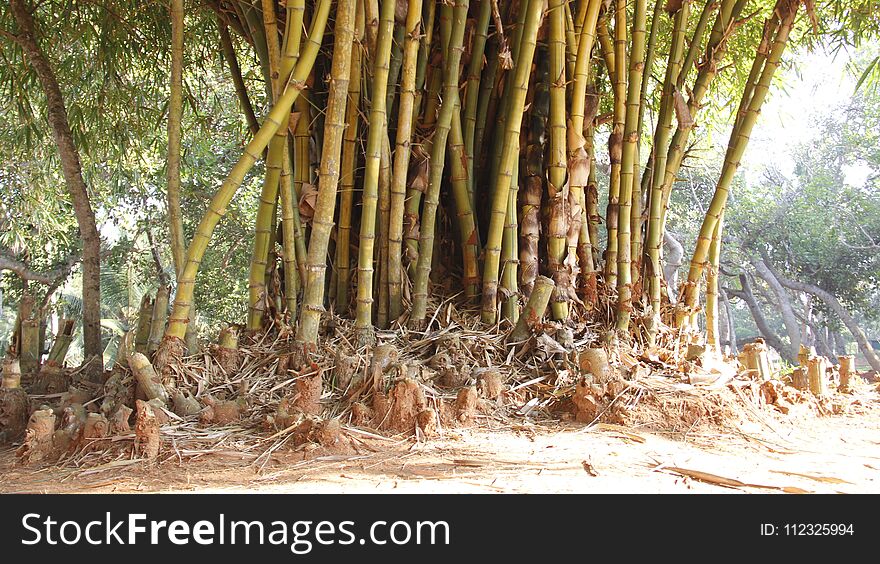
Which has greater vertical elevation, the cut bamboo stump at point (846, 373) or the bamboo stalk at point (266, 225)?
the bamboo stalk at point (266, 225)

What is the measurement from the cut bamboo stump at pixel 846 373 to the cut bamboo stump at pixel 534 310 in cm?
148

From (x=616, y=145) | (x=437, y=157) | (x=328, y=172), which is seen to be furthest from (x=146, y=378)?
(x=616, y=145)

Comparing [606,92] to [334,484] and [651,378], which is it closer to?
→ [651,378]

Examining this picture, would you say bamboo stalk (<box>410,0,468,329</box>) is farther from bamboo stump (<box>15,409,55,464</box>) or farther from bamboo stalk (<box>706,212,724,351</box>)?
bamboo stalk (<box>706,212,724,351</box>)

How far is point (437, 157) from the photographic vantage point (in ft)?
9.21

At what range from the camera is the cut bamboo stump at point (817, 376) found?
3.03 metres

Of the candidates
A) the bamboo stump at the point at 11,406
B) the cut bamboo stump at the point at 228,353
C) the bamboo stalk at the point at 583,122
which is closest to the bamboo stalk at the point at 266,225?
the cut bamboo stump at the point at 228,353

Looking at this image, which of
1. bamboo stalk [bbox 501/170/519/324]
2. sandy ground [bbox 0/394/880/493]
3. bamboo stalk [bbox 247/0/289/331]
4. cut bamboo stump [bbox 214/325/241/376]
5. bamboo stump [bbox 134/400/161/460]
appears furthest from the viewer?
bamboo stalk [bbox 501/170/519/324]

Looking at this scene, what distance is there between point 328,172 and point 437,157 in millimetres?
507

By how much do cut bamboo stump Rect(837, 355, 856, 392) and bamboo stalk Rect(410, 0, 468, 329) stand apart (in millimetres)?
1888

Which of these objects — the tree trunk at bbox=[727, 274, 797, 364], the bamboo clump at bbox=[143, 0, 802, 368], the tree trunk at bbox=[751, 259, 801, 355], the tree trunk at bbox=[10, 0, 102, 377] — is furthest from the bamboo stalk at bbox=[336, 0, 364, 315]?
the tree trunk at bbox=[727, 274, 797, 364]

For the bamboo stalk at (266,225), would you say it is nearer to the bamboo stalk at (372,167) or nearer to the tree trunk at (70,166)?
the bamboo stalk at (372,167)

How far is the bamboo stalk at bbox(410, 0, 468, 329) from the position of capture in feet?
9.04

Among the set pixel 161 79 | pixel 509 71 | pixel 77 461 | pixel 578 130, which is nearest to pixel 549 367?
pixel 578 130
